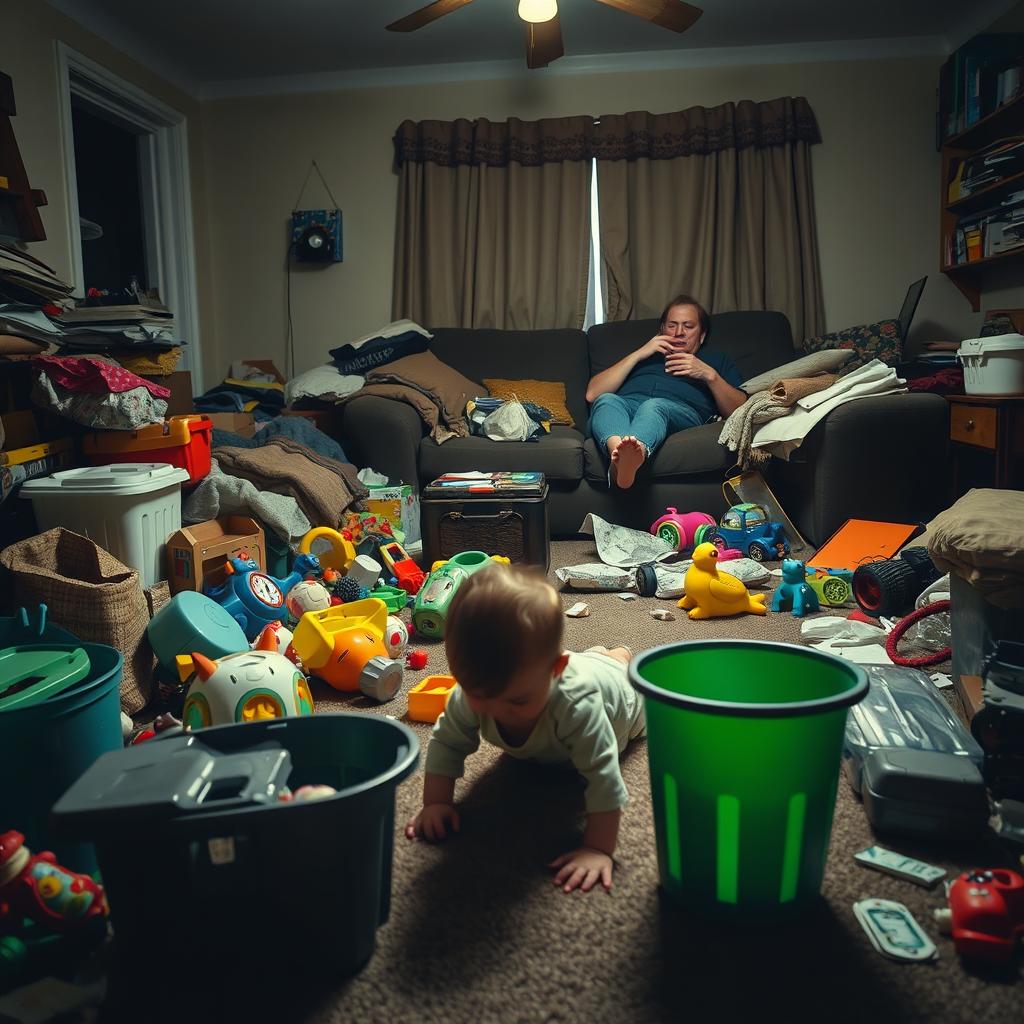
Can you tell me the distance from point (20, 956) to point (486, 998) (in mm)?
501

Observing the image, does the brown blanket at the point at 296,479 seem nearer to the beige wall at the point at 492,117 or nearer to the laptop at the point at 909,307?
the beige wall at the point at 492,117

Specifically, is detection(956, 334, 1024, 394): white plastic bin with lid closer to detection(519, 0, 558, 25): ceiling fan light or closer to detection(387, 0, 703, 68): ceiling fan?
detection(387, 0, 703, 68): ceiling fan

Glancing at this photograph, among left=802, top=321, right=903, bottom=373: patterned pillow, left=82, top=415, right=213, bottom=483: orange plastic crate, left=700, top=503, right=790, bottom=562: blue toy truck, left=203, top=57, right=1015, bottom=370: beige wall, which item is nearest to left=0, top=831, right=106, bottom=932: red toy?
left=82, top=415, right=213, bottom=483: orange plastic crate

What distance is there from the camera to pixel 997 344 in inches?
106

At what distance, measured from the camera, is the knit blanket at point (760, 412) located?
10.0 ft

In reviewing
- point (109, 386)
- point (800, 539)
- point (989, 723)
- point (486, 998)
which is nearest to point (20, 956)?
point (486, 998)

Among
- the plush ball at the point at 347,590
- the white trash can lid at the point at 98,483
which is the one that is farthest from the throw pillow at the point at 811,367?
the white trash can lid at the point at 98,483

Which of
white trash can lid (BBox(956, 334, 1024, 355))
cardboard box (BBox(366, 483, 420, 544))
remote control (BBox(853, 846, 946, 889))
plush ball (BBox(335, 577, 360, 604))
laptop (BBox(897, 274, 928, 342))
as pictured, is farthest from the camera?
Answer: laptop (BBox(897, 274, 928, 342))

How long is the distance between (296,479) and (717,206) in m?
2.70

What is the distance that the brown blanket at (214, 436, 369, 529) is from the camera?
2682 mm

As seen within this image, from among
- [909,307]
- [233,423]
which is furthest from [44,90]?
[909,307]

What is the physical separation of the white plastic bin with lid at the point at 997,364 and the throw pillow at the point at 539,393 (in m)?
1.62

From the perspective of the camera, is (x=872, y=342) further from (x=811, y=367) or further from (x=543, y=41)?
(x=543, y=41)

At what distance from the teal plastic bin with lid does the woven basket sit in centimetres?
44
